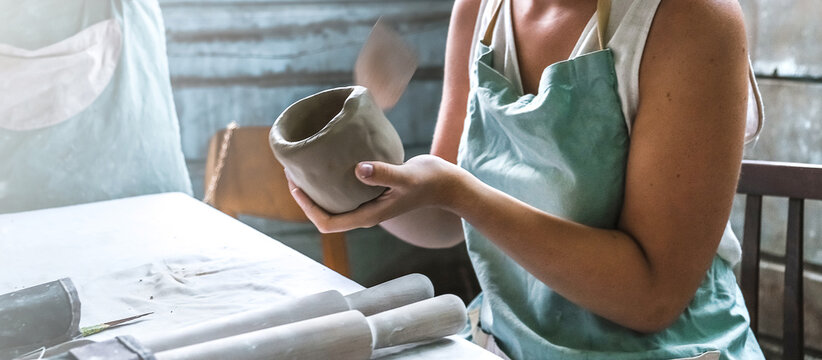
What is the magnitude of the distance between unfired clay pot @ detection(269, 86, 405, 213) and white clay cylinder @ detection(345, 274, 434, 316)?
11cm

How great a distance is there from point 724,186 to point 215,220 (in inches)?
31.2

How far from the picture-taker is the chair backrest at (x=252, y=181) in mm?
2051

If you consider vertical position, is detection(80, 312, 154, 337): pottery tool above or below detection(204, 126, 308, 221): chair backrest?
above

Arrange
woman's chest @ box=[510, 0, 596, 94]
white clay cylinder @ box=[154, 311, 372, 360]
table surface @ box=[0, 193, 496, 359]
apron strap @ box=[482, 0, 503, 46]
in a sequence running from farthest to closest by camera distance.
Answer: apron strap @ box=[482, 0, 503, 46]
woman's chest @ box=[510, 0, 596, 94]
table surface @ box=[0, 193, 496, 359]
white clay cylinder @ box=[154, 311, 372, 360]

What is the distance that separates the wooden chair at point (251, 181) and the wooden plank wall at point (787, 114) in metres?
1.08

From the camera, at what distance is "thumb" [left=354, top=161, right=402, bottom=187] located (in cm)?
81

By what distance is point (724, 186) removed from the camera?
0.95m

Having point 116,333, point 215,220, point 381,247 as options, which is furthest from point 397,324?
point 381,247

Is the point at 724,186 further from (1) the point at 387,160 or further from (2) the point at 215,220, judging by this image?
(2) the point at 215,220

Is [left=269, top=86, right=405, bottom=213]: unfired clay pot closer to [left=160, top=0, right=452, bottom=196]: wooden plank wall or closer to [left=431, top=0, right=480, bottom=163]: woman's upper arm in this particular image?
[left=431, top=0, right=480, bottom=163]: woman's upper arm

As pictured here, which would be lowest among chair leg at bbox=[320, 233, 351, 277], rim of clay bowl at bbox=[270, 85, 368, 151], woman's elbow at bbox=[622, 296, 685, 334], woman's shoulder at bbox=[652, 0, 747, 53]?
chair leg at bbox=[320, 233, 351, 277]

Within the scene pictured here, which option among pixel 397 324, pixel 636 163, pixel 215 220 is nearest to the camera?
pixel 397 324

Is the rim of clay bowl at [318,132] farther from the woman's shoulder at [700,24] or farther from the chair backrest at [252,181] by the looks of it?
the chair backrest at [252,181]

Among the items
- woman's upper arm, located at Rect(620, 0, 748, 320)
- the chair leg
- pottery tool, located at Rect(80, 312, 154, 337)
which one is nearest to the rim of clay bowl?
pottery tool, located at Rect(80, 312, 154, 337)
